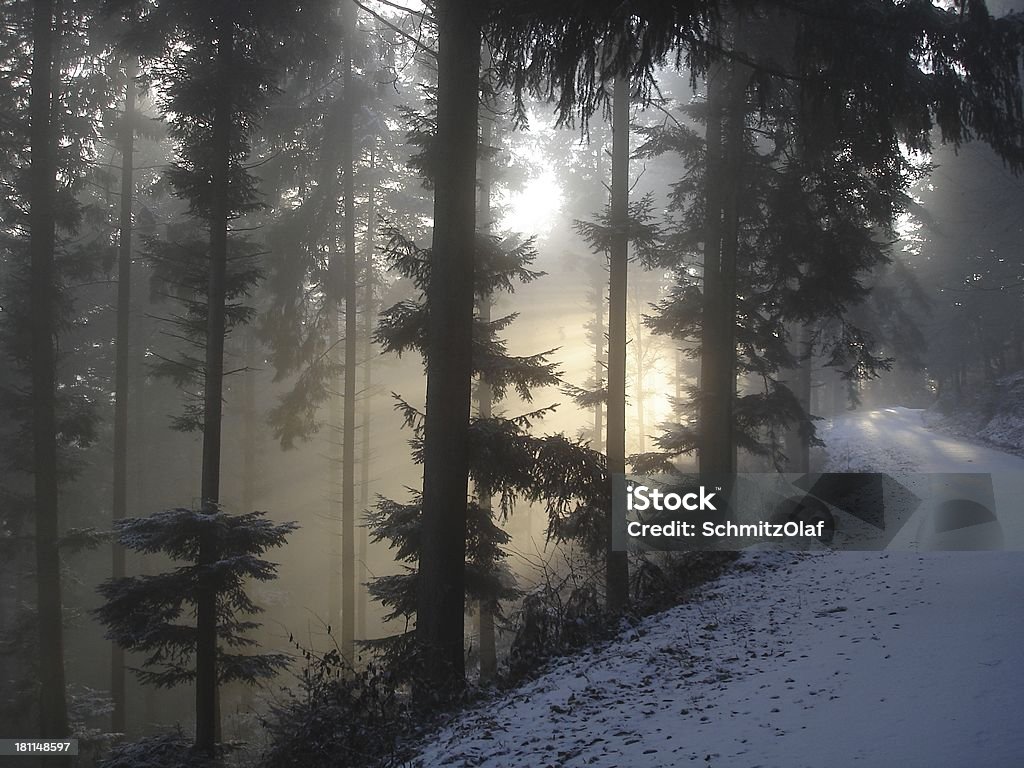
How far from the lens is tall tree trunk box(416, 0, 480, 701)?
7.01m

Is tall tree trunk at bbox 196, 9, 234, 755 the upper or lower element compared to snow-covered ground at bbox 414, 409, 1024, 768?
upper

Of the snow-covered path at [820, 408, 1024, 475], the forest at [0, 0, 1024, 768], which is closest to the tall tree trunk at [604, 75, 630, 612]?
the forest at [0, 0, 1024, 768]

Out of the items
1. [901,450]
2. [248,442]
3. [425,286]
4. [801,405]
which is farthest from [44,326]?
[901,450]

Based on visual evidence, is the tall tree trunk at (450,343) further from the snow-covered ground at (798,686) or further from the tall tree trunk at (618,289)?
the tall tree trunk at (618,289)

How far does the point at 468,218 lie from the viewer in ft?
23.7

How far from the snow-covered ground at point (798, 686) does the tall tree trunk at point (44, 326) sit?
11545mm

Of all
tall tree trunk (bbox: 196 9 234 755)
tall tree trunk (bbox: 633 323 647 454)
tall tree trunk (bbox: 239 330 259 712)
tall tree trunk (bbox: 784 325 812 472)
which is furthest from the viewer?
tall tree trunk (bbox: 633 323 647 454)

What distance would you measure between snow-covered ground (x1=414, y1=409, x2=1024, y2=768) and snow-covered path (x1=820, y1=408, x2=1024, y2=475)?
14298 millimetres

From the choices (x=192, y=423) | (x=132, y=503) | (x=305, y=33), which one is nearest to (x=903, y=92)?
(x=305, y=33)

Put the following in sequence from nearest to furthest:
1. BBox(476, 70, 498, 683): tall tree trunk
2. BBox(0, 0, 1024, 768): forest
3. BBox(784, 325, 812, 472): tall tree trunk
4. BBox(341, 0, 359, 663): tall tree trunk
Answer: BBox(0, 0, 1024, 768): forest < BBox(476, 70, 498, 683): tall tree trunk < BBox(341, 0, 359, 663): tall tree trunk < BBox(784, 325, 812, 472): tall tree trunk

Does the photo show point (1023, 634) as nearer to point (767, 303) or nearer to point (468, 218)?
point (468, 218)

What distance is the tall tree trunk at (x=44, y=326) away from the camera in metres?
13.1

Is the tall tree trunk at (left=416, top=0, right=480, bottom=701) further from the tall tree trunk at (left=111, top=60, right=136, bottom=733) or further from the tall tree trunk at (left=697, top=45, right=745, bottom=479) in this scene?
the tall tree trunk at (left=111, top=60, right=136, bottom=733)

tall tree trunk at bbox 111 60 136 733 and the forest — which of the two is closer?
the forest
